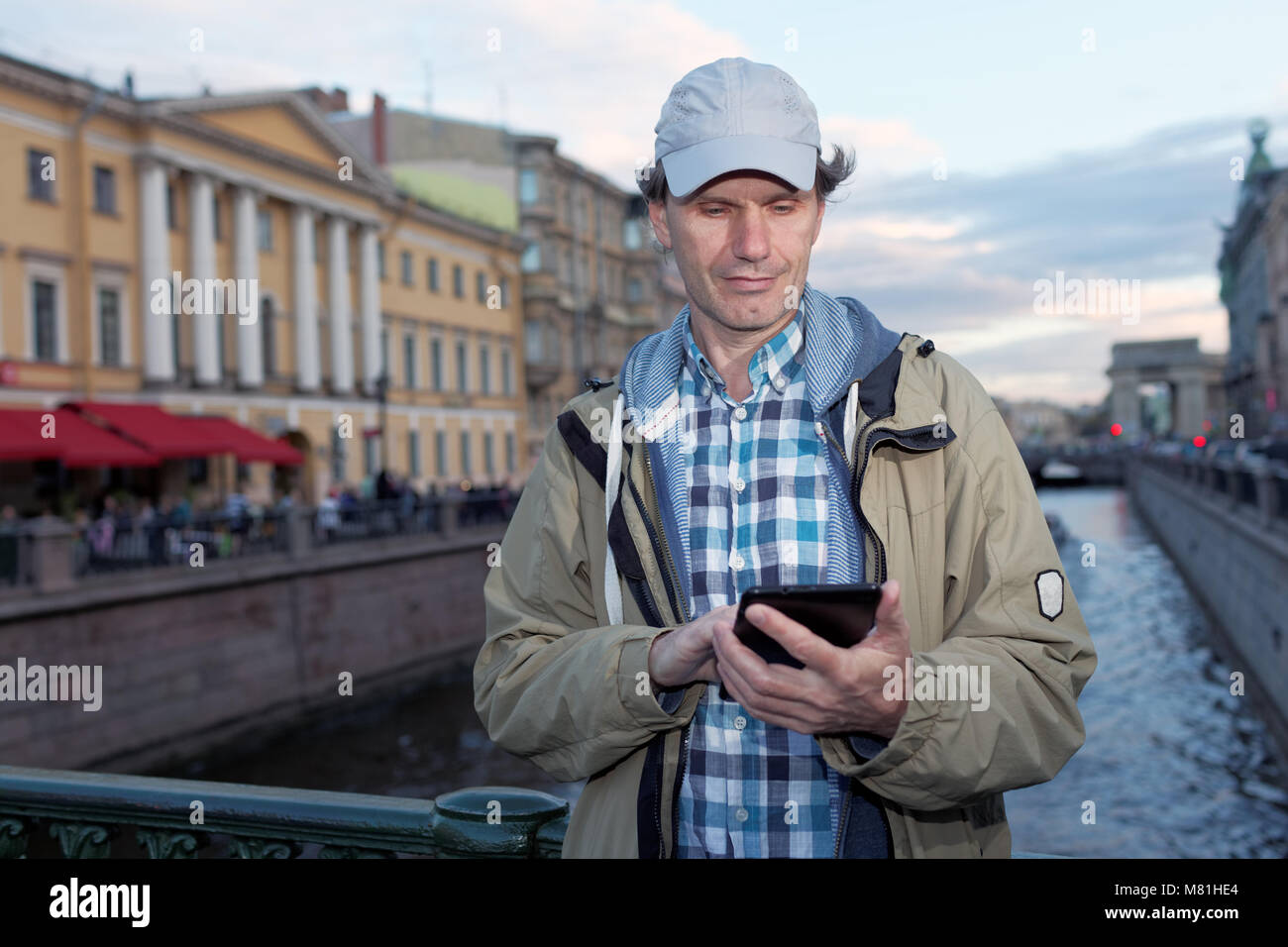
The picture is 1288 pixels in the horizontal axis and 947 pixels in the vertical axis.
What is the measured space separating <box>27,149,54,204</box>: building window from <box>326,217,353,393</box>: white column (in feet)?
38.2

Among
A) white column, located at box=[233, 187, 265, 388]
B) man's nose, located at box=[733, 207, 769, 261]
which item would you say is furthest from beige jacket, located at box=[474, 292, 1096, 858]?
white column, located at box=[233, 187, 265, 388]

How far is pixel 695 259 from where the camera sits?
6.72 feet

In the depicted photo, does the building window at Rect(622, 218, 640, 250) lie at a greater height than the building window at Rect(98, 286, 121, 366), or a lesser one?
greater

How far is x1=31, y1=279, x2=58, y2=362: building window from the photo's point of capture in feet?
89.0

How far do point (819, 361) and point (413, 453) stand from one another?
42.1 m

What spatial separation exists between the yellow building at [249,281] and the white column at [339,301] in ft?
0.18

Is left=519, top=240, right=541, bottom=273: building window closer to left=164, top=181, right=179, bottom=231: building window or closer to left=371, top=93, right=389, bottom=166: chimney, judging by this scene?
left=371, top=93, right=389, bottom=166: chimney

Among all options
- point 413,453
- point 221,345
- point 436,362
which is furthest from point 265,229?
point 413,453

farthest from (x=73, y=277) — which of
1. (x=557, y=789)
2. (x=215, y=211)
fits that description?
(x=557, y=789)

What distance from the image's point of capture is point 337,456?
38.0 m

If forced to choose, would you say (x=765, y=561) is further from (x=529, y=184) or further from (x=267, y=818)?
(x=529, y=184)

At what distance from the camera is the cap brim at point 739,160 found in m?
1.94
